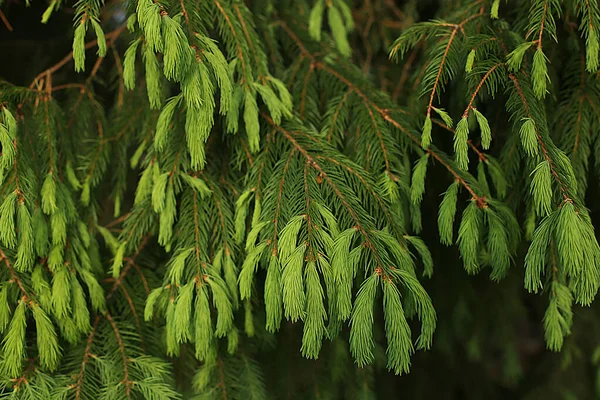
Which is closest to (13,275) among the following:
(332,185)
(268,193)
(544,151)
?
(268,193)

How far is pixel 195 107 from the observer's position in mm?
1306

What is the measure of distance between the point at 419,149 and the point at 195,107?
636mm

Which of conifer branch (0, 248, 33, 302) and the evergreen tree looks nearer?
the evergreen tree

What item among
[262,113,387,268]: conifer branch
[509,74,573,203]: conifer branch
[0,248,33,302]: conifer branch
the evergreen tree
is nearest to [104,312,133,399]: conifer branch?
the evergreen tree

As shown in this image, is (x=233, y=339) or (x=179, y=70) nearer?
(x=179, y=70)

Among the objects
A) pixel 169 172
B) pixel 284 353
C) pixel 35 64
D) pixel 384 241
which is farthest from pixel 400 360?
pixel 35 64

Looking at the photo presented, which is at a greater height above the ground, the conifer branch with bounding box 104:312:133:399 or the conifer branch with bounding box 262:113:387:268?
the conifer branch with bounding box 262:113:387:268

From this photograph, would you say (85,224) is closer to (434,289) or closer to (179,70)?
(179,70)

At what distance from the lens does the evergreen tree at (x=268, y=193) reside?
127cm

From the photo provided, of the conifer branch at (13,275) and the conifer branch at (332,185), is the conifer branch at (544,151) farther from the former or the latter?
the conifer branch at (13,275)

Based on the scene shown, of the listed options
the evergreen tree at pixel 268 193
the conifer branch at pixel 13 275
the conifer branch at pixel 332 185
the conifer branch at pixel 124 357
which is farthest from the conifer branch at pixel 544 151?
the conifer branch at pixel 13 275

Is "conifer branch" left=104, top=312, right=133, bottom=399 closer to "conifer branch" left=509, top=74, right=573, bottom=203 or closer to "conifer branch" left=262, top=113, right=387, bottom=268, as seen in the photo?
"conifer branch" left=262, top=113, right=387, bottom=268

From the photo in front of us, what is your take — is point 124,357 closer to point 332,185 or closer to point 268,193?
point 268,193

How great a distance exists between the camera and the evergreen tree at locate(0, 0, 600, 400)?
127 centimetres
